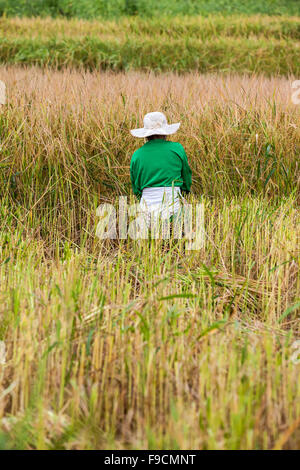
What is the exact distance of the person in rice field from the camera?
296 centimetres

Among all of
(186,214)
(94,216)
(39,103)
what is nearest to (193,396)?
(186,214)

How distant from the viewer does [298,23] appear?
1016 cm

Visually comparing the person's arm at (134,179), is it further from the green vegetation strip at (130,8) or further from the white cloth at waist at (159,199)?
the green vegetation strip at (130,8)

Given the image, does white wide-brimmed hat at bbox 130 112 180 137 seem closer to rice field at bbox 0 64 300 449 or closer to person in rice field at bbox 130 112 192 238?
person in rice field at bbox 130 112 192 238

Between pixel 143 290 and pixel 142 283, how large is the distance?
5.8 inches

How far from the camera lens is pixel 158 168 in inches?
118

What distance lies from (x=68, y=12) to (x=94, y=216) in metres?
12.3

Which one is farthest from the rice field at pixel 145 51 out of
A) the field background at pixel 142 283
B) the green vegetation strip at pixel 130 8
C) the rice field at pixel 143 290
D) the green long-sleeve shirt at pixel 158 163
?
the green long-sleeve shirt at pixel 158 163

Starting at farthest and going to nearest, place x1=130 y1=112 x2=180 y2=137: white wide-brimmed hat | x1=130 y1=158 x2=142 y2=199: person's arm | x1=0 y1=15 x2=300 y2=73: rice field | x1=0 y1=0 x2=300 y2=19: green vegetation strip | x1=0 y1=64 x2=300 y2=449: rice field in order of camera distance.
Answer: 1. x1=0 y1=0 x2=300 y2=19: green vegetation strip
2. x1=0 y1=15 x2=300 y2=73: rice field
3. x1=130 y1=158 x2=142 y2=199: person's arm
4. x1=130 y1=112 x2=180 y2=137: white wide-brimmed hat
5. x1=0 y1=64 x2=300 y2=449: rice field

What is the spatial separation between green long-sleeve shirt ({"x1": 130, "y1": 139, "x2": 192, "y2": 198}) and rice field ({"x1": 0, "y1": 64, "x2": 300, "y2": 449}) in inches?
12.0

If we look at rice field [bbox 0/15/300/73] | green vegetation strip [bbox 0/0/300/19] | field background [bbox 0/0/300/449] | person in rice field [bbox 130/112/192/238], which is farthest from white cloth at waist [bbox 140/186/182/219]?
green vegetation strip [bbox 0/0/300/19]
